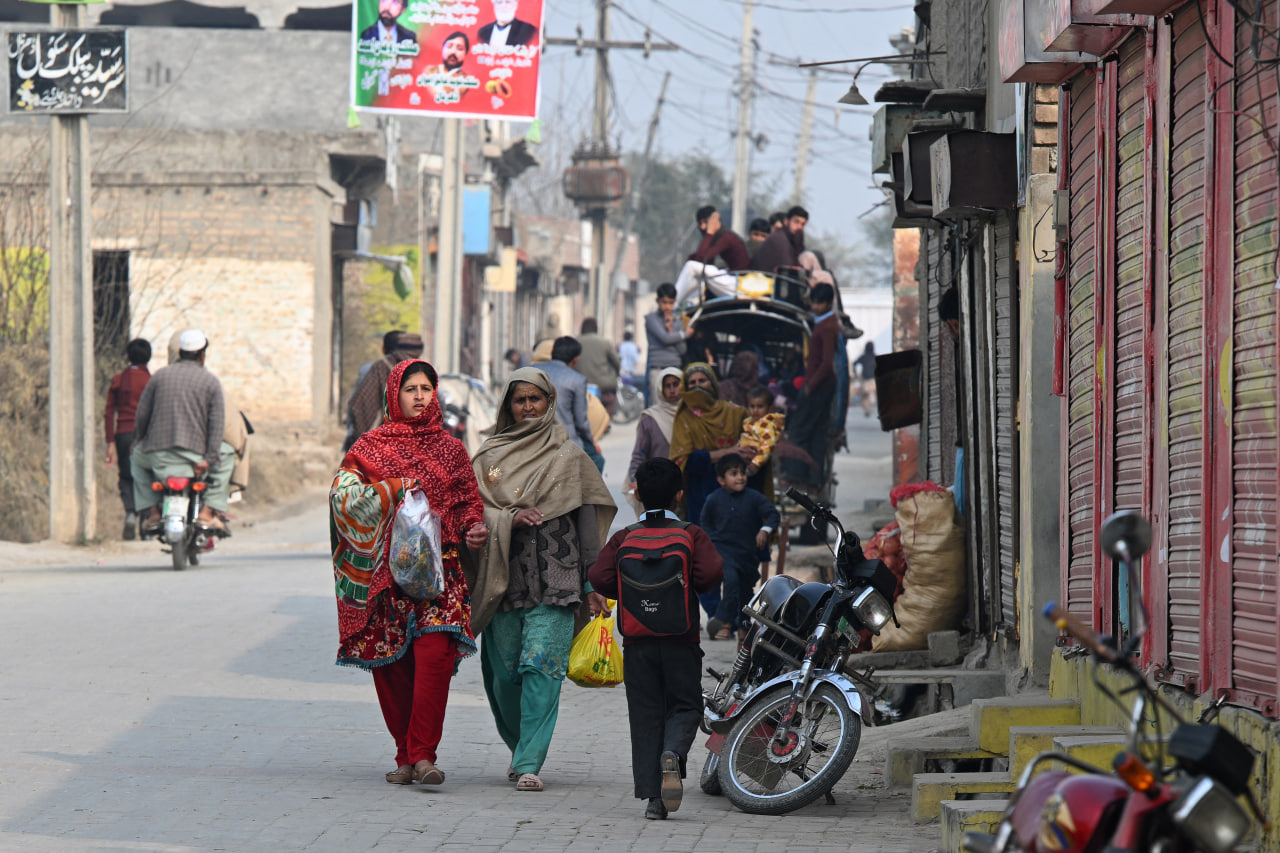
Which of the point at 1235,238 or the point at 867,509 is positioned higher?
the point at 1235,238

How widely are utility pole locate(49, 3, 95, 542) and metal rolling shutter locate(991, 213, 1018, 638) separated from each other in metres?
9.79

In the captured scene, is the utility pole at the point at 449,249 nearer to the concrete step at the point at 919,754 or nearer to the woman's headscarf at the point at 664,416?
the woman's headscarf at the point at 664,416

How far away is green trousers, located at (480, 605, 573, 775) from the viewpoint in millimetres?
6941

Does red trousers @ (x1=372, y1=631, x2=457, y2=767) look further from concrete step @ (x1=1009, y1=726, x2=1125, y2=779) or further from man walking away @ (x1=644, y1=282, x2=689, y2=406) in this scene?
man walking away @ (x1=644, y1=282, x2=689, y2=406)

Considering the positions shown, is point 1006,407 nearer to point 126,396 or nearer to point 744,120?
point 126,396

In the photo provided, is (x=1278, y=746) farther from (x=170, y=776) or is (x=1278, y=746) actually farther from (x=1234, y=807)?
(x=170, y=776)

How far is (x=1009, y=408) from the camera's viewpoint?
8570 millimetres

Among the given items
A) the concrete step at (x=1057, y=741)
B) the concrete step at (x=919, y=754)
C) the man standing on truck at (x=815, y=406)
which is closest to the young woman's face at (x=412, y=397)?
the concrete step at (x=919, y=754)

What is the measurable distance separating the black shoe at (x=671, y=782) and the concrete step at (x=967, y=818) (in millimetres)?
1148

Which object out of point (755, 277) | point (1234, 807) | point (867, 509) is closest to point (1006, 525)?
point (1234, 807)

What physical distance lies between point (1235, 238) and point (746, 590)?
6.37m

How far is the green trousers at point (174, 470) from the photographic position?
14180 millimetres

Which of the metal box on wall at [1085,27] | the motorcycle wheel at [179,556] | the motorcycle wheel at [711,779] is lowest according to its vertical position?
the motorcycle wheel at [711,779]

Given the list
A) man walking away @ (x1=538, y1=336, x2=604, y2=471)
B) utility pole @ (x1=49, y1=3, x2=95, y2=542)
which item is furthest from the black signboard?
man walking away @ (x1=538, y1=336, x2=604, y2=471)
